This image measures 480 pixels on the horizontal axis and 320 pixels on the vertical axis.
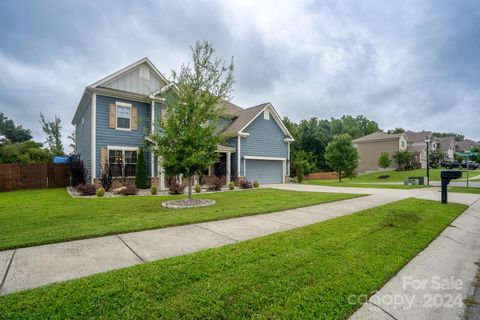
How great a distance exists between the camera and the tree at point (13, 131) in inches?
1598

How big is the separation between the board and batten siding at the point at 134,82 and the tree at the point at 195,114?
6.84m

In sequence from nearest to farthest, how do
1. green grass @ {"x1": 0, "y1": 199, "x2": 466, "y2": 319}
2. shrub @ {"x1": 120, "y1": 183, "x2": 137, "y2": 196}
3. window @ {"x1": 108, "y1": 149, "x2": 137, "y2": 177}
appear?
green grass @ {"x1": 0, "y1": 199, "x2": 466, "y2": 319} → shrub @ {"x1": 120, "y1": 183, "x2": 137, "y2": 196} → window @ {"x1": 108, "y1": 149, "x2": 137, "y2": 177}

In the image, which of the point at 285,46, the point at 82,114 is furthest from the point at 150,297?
the point at 82,114

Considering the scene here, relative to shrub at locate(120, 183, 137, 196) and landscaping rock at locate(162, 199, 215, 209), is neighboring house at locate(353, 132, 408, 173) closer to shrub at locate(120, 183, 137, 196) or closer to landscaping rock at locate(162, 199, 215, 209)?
landscaping rock at locate(162, 199, 215, 209)

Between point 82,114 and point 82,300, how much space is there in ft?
61.4

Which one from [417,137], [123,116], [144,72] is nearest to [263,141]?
[144,72]

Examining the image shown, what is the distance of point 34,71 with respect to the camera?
1952 centimetres

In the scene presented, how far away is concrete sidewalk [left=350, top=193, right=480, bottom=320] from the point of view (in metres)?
2.42

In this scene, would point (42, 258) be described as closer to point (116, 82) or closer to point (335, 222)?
point (335, 222)

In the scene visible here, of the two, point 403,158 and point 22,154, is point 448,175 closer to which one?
point 403,158

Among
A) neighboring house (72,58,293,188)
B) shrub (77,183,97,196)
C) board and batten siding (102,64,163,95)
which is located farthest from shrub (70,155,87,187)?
board and batten siding (102,64,163,95)

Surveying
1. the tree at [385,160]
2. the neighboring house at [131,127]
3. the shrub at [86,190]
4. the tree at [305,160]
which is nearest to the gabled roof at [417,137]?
the tree at [385,160]

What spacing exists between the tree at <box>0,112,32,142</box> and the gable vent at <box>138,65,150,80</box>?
4057cm

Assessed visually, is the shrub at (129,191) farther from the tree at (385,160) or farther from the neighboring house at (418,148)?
the neighboring house at (418,148)
